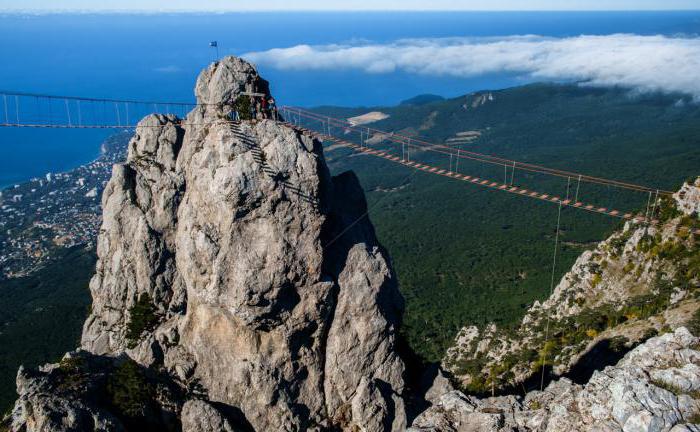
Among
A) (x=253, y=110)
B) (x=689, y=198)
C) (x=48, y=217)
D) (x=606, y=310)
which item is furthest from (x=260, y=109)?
(x=48, y=217)

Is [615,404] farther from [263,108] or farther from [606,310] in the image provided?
[606,310]

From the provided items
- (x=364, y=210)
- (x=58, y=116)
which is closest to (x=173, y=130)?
(x=364, y=210)

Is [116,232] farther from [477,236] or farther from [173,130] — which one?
[477,236]

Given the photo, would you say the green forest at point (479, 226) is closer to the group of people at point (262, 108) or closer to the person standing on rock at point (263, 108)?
the group of people at point (262, 108)

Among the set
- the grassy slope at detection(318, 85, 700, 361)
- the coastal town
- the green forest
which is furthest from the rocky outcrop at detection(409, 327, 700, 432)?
the coastal town

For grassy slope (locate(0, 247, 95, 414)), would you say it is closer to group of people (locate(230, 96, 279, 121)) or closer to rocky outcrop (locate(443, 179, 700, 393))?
group of people (locate(230, 96, 279, 121))

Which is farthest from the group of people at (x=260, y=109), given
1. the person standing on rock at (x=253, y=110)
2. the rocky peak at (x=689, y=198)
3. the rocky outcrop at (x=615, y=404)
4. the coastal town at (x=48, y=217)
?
the coastal town at (x=48, y=217)
